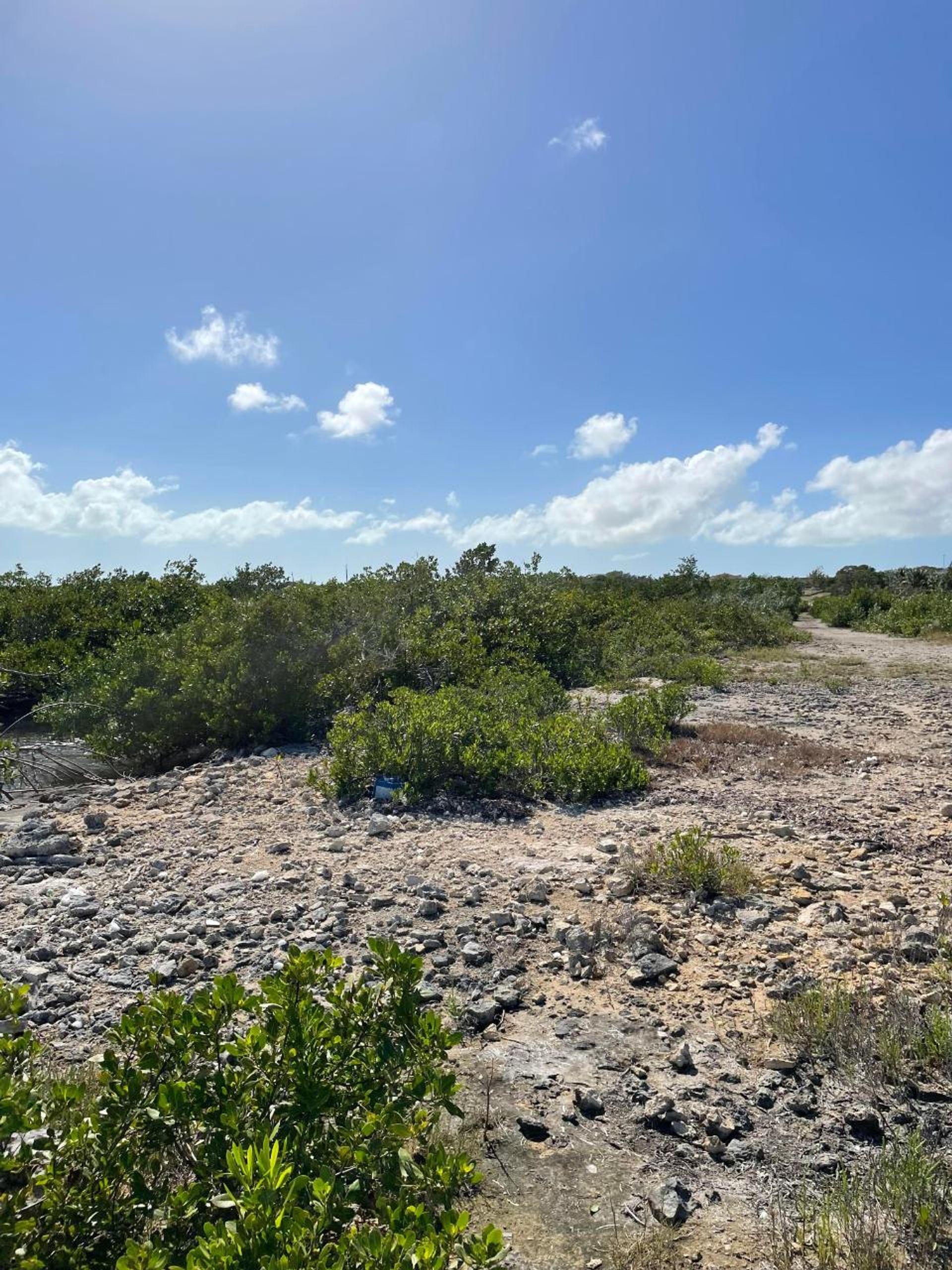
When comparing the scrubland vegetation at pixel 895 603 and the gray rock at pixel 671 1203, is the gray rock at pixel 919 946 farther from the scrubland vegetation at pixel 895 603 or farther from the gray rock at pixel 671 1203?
the scrubland vegetation at pixel 895 603

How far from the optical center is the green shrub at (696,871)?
5.18 meters

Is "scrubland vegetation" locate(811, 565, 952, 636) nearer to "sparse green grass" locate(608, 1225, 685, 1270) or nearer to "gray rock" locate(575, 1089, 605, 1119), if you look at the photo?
"gray rock" locate(575, 1089, 605, 1119)

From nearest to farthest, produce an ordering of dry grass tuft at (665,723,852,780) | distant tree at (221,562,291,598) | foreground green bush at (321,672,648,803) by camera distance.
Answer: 1. foreground green bush at (321,672,648,803)
2. dry grass tuft at (665,723,852,780)
3. distant tree at (221,562,291,598)

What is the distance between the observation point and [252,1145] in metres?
2.00

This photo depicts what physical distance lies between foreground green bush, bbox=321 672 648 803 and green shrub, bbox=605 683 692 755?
1.05m

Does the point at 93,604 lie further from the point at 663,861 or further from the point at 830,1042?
the point at 830,1042

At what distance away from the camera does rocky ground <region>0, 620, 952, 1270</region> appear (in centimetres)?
297

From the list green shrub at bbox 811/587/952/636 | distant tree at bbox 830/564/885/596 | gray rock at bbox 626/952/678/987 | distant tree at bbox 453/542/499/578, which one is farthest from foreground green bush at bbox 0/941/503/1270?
distant tree at bbox 830/564/885/596

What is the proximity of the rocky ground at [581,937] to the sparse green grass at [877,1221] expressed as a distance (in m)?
0.12

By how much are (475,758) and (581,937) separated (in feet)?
11.0

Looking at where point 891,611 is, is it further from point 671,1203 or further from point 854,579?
point 671,1203

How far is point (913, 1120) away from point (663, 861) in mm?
2426

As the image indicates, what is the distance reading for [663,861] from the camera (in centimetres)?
546

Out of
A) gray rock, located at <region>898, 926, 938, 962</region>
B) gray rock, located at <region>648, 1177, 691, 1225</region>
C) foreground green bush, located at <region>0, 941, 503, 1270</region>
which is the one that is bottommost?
gray rock, located at <region>648, 1177, 691, 1225</region>
